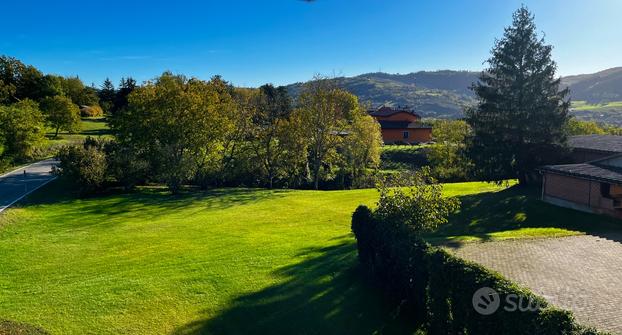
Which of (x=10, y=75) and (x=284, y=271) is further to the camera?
(x=10, y=75)

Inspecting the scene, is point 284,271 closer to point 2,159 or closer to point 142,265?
point 142,265

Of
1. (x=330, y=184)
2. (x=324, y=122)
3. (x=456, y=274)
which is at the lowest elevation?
(x=330, y=184)

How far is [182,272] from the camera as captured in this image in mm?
15328

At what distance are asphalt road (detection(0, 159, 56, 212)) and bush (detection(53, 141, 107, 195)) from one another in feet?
8.63

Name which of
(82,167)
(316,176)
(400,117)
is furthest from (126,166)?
(400,117)

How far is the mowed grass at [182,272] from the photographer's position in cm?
1169

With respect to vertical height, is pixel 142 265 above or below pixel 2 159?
below

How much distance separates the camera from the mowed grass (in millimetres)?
11688

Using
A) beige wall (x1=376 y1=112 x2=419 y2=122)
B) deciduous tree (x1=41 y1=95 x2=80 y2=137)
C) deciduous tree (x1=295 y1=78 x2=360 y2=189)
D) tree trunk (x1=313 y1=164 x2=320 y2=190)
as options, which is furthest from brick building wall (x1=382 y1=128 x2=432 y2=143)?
deciduous tree (x1=41 y1=95 x2=80 y2=137)

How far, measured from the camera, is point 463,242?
55.2 ft

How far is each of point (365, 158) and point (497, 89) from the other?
18.2 meters

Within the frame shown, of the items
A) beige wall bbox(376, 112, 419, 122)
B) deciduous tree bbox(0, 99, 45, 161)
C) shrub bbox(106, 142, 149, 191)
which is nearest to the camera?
shrub bbox(106, 142, 149, 191)

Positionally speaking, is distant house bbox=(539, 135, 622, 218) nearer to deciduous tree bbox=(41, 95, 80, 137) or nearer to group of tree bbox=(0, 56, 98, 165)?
group of tree bbox=(0, 56, 98, 165)

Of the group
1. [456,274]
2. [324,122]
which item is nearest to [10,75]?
[324,122]
